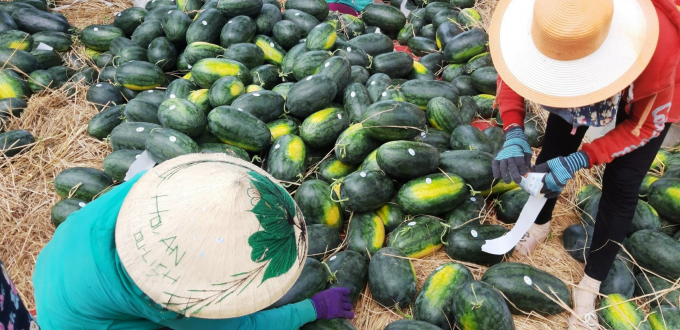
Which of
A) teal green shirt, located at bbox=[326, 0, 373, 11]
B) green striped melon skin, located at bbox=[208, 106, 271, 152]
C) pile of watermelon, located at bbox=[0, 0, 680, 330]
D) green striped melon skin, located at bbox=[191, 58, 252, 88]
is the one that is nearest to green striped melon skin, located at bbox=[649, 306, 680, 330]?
pile of watermelon, located at bbox=[0, 0, 680, 330]

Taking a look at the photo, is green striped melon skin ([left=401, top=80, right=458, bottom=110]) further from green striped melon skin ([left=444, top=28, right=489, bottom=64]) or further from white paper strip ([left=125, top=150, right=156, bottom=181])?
white paper strip ([left=125, top=150, right=156, bottom=181])

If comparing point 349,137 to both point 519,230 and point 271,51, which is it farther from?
point 271,51

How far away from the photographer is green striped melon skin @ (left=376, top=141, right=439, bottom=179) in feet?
9.68

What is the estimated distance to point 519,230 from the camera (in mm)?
2535

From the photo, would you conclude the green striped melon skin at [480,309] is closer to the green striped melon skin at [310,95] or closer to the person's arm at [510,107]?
the person's arm at [510,107]

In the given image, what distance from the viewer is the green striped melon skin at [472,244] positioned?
280 centimetres

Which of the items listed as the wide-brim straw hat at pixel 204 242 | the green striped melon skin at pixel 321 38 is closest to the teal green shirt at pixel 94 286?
the wide-brim straw hat at pixel 204 242

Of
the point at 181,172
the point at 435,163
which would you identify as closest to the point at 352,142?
the point at 435,163

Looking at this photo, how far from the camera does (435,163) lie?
3.03 metres

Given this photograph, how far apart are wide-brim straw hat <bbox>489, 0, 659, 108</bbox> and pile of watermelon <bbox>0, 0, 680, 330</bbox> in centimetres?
83

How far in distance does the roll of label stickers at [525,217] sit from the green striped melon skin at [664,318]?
80cm

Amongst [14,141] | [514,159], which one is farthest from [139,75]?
[514,159]

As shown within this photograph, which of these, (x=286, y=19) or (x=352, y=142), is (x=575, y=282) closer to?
(x=352, y=142)

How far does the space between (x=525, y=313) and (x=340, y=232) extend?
1234mm
